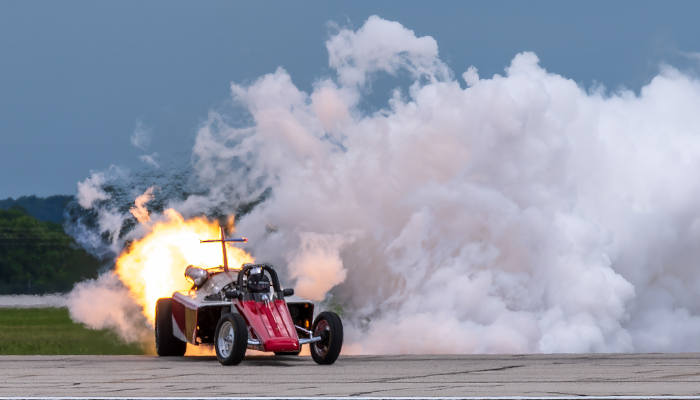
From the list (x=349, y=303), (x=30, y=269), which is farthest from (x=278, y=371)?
(x=30, y=269)

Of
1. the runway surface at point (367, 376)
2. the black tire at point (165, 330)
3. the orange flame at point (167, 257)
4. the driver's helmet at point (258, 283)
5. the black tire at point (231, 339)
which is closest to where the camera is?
the runway surface at point (367, 376)

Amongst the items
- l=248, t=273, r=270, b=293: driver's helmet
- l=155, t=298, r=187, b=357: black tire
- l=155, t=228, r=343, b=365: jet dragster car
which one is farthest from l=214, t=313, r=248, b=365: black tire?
l=155, t=298, r=187, b=357: black tire

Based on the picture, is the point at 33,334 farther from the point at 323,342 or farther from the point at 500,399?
the point at 500,399

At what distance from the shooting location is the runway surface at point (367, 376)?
16.3 m

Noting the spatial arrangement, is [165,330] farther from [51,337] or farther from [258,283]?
[51,337]

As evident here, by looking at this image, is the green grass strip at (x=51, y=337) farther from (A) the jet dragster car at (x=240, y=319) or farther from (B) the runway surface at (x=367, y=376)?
(B) the runway surface at (x=367, y=376)

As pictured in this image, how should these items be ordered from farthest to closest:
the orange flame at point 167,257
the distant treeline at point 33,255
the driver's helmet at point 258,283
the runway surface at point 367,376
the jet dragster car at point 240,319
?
the distant treeline at point 33,255, the orange flame at point 167,257, the driver's helmet at point 258,283, the jet dragster car at point 240,319, the runway surface at point 367,376

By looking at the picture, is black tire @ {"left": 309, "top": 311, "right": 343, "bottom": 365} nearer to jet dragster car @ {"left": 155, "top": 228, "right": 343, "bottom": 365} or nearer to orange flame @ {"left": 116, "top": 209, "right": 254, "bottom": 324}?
jet dragster car @ {"left": 155, "top": 228, "right": 343, "bottom": 365}

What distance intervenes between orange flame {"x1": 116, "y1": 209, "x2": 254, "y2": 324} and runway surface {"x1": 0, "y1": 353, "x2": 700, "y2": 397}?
250 inches

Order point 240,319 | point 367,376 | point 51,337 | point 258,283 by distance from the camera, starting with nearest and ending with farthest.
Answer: point 367,376 < point 240,319 < point 258,283 < point 51,337

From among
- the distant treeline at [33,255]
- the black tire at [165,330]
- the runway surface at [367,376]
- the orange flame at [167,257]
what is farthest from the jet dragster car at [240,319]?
the distant treeline at [33,255]

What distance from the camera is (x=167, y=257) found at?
32.1 m

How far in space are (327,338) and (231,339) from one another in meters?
1.79

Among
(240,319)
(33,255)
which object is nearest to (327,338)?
(240,319)
